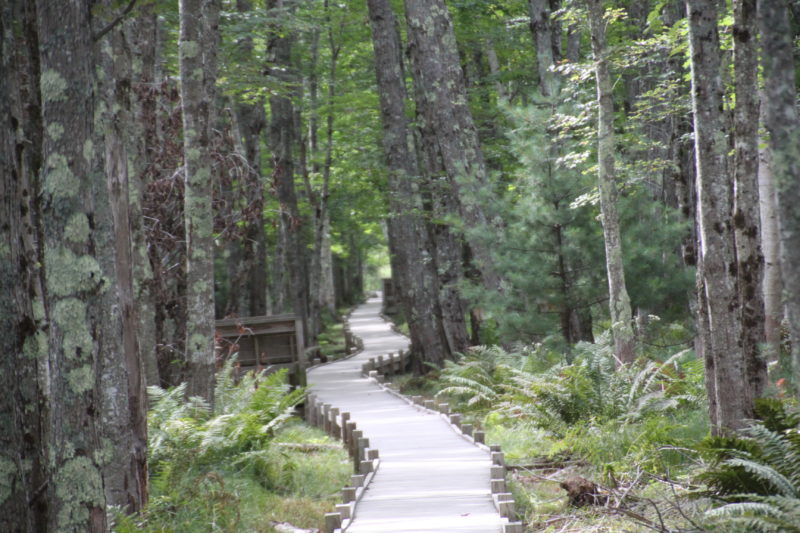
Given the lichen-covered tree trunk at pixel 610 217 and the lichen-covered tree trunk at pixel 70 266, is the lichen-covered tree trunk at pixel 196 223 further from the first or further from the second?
the lichen-covered tree trunk at pixel 70 266

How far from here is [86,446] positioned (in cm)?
510

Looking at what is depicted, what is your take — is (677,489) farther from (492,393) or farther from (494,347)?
(494,347)

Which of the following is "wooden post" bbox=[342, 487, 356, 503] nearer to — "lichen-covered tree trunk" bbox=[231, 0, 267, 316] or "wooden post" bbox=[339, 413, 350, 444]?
"wooden post" bbox=[339, 413, 350, 444]

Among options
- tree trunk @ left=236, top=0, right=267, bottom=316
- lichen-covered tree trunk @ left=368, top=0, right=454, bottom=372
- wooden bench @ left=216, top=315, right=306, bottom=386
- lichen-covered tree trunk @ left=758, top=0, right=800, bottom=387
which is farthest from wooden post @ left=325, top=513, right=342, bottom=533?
lichen-covered tree trunk @ left=368, top=0, right=454, bottom=372

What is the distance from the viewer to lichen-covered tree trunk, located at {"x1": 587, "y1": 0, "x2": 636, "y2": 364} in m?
12.4

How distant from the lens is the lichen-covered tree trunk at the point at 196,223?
433 inches

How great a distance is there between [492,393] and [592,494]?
6403mm

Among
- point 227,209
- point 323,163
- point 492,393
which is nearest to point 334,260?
point 323,163

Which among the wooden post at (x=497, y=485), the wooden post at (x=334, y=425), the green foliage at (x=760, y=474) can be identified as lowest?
the wooden post at (x=334, y=425)

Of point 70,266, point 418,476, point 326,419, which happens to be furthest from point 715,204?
point 326,419

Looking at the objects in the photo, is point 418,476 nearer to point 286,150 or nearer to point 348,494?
point 348,494

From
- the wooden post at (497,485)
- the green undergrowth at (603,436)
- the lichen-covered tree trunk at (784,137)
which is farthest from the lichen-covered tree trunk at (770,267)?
the lichen-covered tree trunk at (784,137)

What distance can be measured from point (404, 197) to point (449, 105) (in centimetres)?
354

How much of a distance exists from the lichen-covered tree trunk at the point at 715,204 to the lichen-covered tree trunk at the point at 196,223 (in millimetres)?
6170
